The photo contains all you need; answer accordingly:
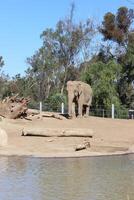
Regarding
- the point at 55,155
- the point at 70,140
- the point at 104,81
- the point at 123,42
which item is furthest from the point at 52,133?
the point at 123,42

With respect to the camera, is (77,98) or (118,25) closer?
(77,98)

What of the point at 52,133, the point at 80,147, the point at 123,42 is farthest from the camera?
the point at 123,42

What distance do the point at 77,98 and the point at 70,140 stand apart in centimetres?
1039

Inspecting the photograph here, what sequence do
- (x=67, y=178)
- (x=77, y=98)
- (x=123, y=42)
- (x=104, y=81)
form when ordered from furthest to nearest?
(x=123, y=42), (x=104, y=81), (x=77, y=98), (x=67, y=178)

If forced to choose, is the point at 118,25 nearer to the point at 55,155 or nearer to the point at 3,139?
the point at 3,139

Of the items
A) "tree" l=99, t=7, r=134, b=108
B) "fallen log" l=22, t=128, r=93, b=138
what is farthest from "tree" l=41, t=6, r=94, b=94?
"fallen log" l=22, t=128, r=93, b=138

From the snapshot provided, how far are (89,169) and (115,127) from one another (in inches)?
522

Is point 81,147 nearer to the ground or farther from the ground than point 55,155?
farther from the ground

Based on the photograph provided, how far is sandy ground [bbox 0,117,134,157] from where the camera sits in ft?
68.7

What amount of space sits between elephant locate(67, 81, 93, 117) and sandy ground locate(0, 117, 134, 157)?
1.20 meters

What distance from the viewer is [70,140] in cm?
2369

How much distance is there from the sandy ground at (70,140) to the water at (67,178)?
150 centimetres

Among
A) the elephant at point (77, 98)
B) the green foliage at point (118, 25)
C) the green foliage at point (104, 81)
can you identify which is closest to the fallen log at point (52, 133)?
the elephant at point (77, 98)

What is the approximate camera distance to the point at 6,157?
767 inches
